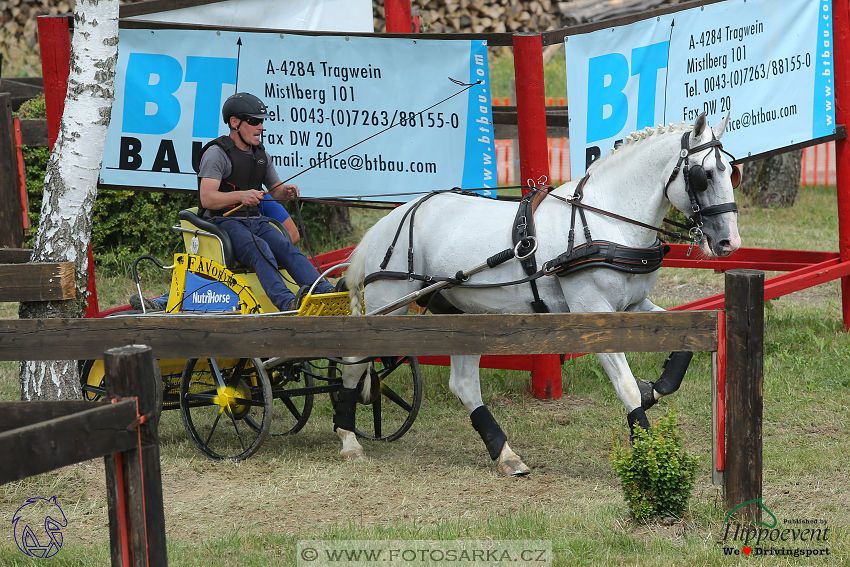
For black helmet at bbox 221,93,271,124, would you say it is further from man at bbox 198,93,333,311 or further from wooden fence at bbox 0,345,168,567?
wooden fence at bbox 0,345,168,567

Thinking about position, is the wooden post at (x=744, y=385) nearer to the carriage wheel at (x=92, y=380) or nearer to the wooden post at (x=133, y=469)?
the wooden post at (x=133, y=469)

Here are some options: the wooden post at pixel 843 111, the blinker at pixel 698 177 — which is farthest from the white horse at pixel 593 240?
the wooden post at pixel 843 111

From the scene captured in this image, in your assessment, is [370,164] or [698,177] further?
[370,164]

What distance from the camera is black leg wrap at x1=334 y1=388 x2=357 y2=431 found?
560 centimetres

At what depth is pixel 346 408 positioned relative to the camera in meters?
5.62

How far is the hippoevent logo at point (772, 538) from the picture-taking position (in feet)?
12.2

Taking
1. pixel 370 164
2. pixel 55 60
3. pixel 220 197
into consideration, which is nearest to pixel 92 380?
pixel 220 197

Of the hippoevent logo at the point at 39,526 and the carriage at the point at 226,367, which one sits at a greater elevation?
the carriage at the point at 226,367

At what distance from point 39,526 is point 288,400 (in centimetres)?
218

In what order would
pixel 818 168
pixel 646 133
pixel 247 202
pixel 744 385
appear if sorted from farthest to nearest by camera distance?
pixel 818 168
pixel 247 202
pixel 646 133
pixel 744 385

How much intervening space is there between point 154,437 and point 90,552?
1.28m

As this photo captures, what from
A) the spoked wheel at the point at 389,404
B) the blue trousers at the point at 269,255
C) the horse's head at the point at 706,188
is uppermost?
the horse's head at the point at 706,188

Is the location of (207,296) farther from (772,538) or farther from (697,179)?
(772,538)

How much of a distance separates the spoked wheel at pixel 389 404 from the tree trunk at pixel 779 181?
8593 millimetres
